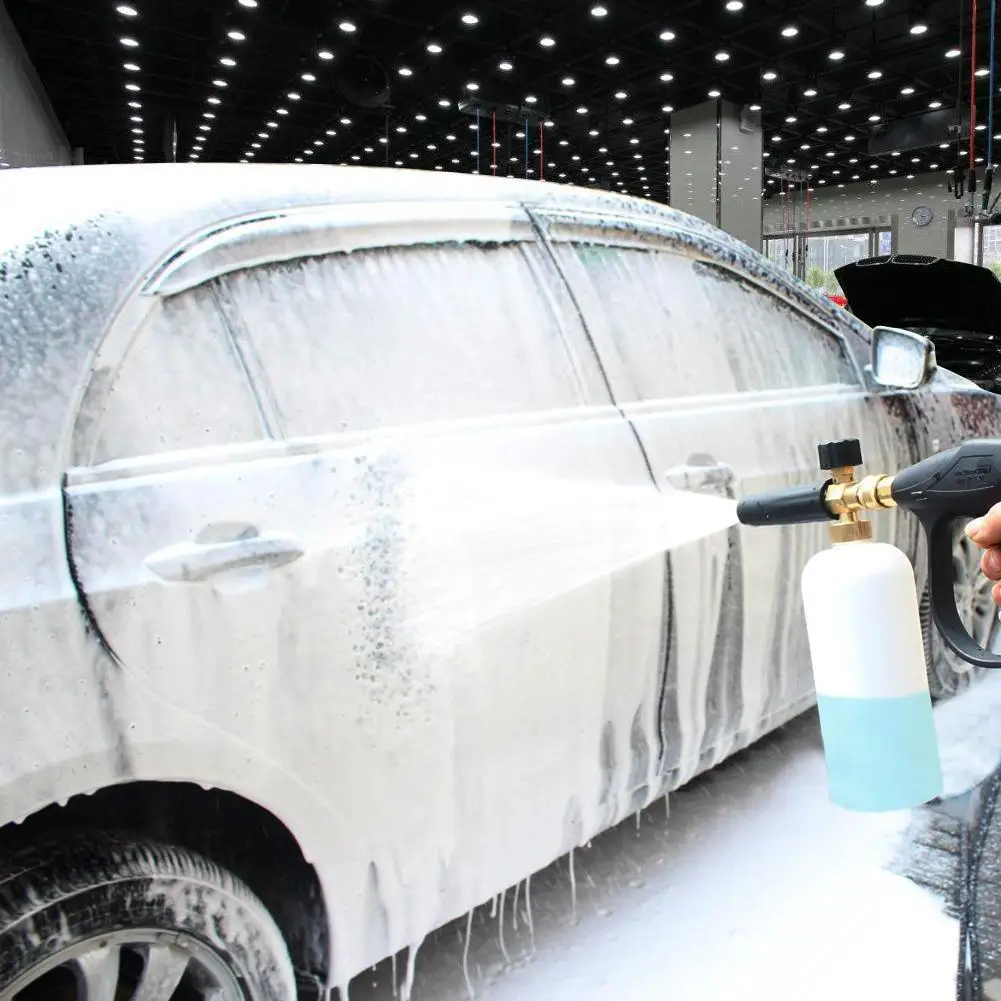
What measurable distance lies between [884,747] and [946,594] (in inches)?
7.6

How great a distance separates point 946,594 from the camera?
977 mm

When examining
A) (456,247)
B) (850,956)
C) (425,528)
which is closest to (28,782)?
(425,528)

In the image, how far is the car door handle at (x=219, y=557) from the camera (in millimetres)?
1094

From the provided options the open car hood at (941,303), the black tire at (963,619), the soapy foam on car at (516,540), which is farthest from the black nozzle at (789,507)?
the open car hood at (941,303)

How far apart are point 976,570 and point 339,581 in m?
2.32

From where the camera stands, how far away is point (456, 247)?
5.16 feet

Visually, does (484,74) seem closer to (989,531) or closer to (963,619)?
(963,619)

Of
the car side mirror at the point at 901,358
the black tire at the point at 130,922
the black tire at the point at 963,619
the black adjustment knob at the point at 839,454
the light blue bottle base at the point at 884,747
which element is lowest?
the black tire at the point at 963,619

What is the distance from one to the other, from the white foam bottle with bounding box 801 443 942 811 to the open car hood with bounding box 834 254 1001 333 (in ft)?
12.6

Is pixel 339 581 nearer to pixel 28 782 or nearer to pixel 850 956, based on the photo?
pixel 28 782

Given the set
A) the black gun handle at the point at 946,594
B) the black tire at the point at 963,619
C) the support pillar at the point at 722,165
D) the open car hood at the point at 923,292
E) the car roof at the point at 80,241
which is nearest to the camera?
the black gun handle at the point at 946,594

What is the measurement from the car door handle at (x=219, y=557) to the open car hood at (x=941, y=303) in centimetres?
401

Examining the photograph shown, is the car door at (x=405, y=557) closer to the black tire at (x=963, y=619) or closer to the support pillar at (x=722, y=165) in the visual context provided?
the black tire at (x=963, y=619)

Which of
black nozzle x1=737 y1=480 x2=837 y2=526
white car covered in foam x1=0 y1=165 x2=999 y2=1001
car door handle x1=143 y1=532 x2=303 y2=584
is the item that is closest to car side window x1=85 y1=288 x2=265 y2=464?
white car covered in foam x1=0 y1=165 x2=999 y2=1001
